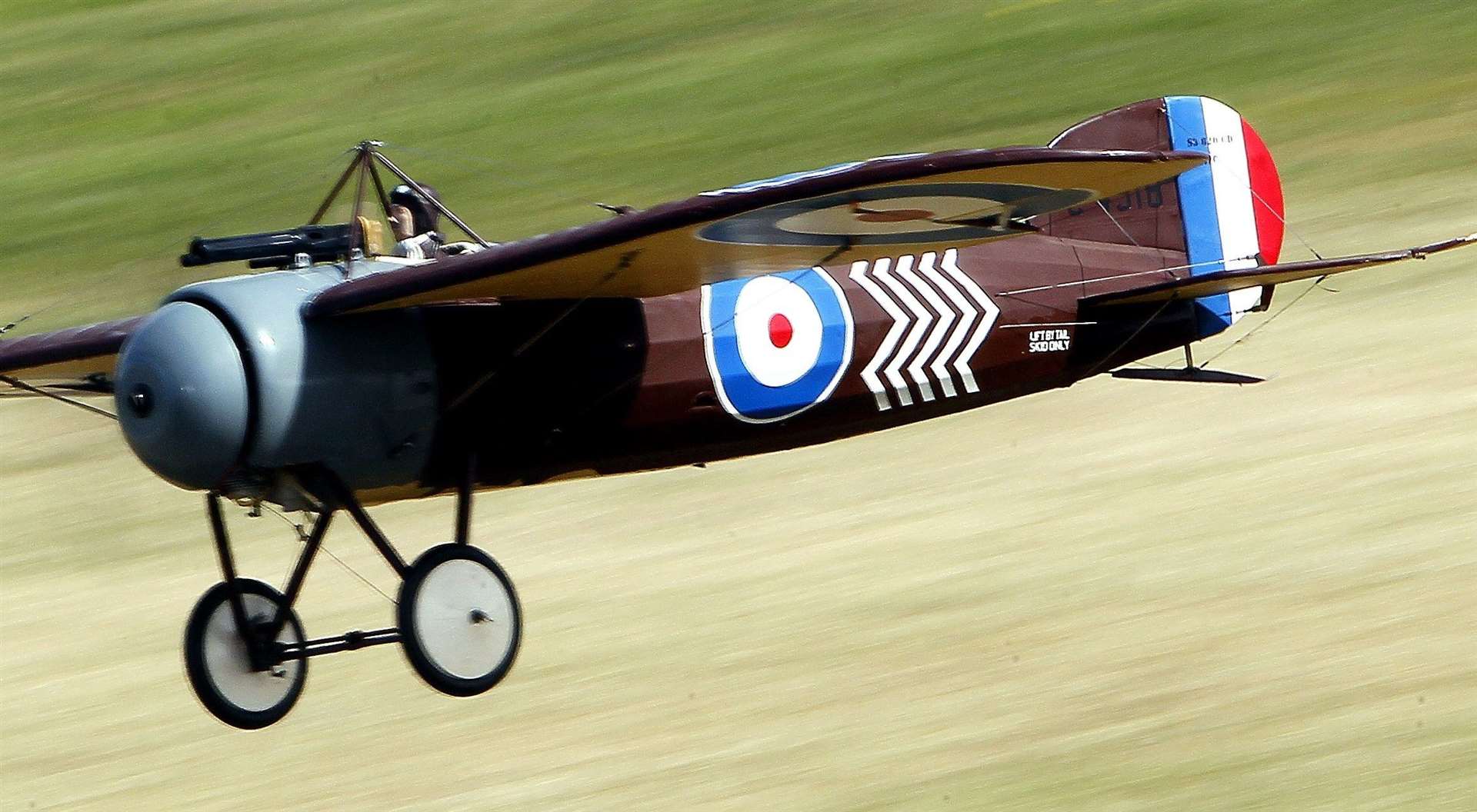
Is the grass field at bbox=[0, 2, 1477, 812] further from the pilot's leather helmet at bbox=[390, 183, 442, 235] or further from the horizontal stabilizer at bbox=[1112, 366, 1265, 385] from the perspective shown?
the pilot's leather helmet at bbox=[390, 183, 442, 235]

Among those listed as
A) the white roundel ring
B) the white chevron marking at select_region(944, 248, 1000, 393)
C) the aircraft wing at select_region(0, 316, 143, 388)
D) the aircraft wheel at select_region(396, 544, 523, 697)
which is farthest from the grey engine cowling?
the white chevron marking at select_region(944, 248, 1000, 393)

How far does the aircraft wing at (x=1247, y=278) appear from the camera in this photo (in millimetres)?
8977

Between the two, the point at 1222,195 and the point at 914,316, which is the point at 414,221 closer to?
the point at 914,316

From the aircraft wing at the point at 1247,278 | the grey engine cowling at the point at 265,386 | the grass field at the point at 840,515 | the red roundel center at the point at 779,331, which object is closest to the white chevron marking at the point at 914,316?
the red roundel center at the point at 779,331

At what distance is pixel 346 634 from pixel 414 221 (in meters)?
2.08

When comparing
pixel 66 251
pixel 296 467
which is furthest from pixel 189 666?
pixel 66 251

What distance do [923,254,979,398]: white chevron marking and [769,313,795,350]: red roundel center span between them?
40.4 inches

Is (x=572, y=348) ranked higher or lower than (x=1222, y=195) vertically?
lower

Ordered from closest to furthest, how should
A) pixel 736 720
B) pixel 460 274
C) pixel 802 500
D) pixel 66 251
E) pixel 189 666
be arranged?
1. pixel 460 274
2. pixel 189 666
3. pixel 736 720
4. pixel 802 500
5. pixel 66 251

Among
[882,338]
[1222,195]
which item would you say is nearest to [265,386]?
[882,338]

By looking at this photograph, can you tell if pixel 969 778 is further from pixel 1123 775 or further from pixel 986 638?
pixel 986 638

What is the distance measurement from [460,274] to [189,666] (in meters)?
2.44

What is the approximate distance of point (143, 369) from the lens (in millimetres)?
7645

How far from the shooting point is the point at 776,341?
30.9 ft
